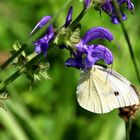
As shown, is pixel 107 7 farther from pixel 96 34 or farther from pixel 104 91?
pixel 104 91

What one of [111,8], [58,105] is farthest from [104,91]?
[58,105]

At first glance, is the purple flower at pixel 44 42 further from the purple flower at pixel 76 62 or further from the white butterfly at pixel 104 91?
the white butterfly at pixel 104 91

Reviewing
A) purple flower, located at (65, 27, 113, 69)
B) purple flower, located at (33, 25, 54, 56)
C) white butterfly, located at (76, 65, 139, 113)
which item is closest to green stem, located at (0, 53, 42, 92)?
purple flower, located at (33, 25, 54, 56)

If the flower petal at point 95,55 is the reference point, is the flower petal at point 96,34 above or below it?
above

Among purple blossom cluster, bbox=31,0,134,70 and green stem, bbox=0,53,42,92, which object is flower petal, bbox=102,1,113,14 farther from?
green stem, bbox=0,53,42,92

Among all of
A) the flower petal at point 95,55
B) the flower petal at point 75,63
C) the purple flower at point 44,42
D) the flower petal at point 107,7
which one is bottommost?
the flower petal at point 95,55

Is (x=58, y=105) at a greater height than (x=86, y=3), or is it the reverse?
(x=86, y=3)

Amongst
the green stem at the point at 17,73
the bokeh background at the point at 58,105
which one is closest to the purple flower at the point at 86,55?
the green stem at the point at 17,73

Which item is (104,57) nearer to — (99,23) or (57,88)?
(57,88)

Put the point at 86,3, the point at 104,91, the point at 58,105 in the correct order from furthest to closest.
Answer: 1. the point at 58,105
2. the point at 104,91
3. the point at 86,3
